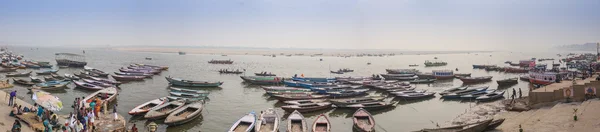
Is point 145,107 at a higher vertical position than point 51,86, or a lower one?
lower

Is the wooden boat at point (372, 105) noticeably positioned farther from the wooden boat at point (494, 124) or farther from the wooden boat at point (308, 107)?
the wooden boat at point (494, 124)

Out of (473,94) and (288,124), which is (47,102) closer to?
(288,124)

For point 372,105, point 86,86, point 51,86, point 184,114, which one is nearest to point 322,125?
point 372,105

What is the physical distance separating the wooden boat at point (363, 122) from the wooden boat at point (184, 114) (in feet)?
32.6

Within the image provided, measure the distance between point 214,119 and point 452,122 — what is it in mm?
15865

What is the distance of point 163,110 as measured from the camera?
23609 mm

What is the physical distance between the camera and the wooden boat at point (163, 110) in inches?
846

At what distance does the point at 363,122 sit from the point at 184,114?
1122 centimetres

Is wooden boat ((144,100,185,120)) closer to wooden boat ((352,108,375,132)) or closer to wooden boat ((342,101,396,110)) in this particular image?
wooden boat ((352,108,375,132))

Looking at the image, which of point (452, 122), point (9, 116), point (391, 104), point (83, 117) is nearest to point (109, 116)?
point (83, 117)

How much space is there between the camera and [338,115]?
25516 millimetres

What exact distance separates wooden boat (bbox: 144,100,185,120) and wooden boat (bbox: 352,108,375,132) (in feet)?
37.7

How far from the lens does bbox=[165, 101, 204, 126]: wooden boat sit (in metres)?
20.5

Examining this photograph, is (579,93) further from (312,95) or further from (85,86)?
(85,86)
